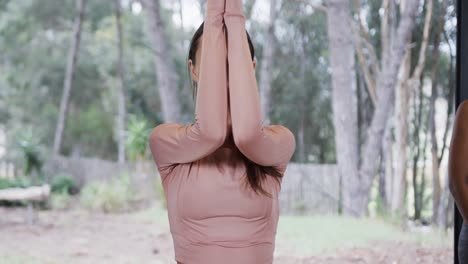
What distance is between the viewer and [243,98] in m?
0.81

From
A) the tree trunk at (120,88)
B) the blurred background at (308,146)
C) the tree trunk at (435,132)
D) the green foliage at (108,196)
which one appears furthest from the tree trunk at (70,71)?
the tree trunk at (435,132)

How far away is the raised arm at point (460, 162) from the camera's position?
4.64 feet

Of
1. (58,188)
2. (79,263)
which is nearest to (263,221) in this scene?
(79,263)

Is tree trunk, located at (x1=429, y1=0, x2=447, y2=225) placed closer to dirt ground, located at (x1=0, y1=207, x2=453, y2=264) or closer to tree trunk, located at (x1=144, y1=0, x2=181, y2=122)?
dirt ground, located at (x1=0, y1=207, x2=453, y2=264)

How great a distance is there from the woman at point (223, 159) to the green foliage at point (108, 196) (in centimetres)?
334

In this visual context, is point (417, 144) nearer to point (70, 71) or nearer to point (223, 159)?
point (223, 159)

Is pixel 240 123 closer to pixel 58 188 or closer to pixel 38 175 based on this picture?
pixel 58 188

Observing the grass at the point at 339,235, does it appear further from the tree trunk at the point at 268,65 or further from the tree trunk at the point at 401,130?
the tree trunk at the point at 268,65

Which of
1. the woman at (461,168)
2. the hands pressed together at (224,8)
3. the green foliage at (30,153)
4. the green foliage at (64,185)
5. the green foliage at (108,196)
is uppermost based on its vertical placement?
the hands pressed together at (224,8)

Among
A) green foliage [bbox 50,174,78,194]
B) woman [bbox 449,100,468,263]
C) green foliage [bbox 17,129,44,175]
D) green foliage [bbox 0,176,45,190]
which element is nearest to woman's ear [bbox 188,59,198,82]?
woman [bbox 449,100,468,263]

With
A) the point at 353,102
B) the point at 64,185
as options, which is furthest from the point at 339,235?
the point at 64,185

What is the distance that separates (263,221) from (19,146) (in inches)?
Answer: 179

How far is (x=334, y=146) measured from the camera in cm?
411

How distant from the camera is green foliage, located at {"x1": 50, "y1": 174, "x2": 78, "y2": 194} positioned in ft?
14.6
